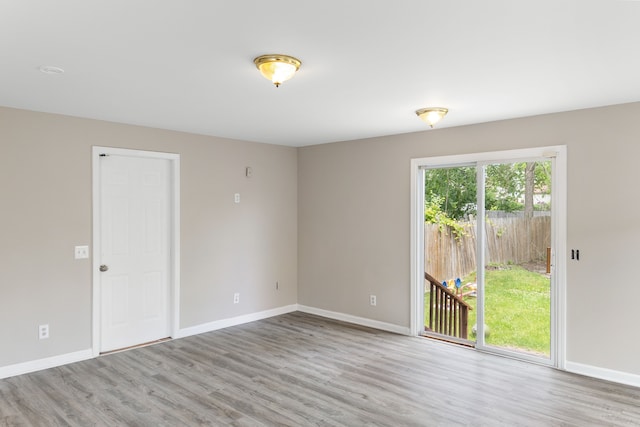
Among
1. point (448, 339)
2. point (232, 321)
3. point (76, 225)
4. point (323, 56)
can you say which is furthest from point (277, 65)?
point (232, 321)

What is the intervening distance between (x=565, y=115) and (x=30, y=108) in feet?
16.3

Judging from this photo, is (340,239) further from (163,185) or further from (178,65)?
(178,65)

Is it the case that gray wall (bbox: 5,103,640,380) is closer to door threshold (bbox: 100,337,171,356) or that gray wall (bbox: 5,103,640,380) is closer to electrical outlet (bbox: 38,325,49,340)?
electrical outlet (bbox: 38,325,49,340)

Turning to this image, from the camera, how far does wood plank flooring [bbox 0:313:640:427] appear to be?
3.02 meters

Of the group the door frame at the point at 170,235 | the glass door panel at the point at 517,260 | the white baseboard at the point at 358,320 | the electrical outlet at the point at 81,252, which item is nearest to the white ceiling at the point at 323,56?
the door frame at the point at 170,235

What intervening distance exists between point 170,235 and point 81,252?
999 mm

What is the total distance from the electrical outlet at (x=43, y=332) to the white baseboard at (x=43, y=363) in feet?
0.69

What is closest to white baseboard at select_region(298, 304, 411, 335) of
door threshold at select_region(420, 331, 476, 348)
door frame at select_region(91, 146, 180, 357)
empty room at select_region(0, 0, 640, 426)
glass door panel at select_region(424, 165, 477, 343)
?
empty room at select_region(0, 0, 640, 426)

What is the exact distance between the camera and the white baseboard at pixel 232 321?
498 centimetres

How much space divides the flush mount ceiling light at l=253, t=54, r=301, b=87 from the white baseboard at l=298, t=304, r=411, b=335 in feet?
11.8

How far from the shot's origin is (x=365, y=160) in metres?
5.41

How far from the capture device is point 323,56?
8.18 ft

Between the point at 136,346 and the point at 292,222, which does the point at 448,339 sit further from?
the point at 136,346

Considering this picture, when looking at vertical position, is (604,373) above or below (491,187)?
below
